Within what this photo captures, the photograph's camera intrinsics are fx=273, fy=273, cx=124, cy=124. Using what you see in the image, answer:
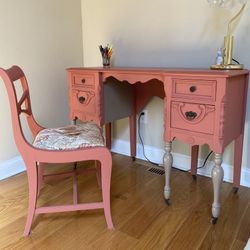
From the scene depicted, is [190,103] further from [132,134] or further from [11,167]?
[11,167]

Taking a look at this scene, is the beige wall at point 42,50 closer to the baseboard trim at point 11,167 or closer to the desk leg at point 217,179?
the baseboard trim at point 11,167

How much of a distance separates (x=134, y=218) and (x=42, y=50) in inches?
57.1

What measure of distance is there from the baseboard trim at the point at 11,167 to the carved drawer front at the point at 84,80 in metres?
0.77

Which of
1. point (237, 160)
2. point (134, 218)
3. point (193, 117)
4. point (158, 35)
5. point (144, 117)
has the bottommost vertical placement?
point (134, 218)

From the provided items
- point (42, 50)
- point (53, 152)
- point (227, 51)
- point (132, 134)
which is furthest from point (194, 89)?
point (42, 50)

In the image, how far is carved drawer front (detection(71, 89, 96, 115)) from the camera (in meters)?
1.85

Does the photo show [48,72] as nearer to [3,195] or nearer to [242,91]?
[3,195]

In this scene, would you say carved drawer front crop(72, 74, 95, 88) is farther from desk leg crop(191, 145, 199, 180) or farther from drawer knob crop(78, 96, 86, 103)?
desk leg crop(191, 145, 199, 180)

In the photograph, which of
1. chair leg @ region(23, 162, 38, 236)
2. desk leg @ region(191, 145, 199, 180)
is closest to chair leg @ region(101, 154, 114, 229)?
chair leg @ region(23, 162, 38, 236)

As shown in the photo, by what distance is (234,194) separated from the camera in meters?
1.77

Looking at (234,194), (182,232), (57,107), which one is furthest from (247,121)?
(57,107)

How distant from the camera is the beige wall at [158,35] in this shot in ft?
5.88

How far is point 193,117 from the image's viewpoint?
1421 mm

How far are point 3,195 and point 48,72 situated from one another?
1002mm
